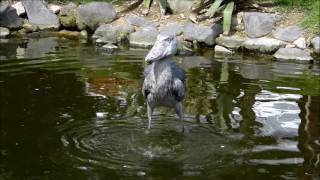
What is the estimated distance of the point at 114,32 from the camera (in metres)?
14.2

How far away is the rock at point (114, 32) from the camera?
14.0m

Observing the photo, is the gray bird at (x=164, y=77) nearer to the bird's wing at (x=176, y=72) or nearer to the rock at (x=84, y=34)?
the bird's wing at (x=176, y=72)

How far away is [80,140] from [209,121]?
Result: 5.61ft

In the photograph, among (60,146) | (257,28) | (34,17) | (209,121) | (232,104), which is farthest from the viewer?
(34,17)

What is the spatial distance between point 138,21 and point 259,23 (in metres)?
3.04

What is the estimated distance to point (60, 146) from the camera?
623 centimetres

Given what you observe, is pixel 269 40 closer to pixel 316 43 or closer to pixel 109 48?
pixel 316 43

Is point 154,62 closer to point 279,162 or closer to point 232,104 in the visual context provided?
point 279,162

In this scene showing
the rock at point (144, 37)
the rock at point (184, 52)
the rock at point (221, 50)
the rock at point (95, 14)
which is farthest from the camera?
the rock at point (95, 14)

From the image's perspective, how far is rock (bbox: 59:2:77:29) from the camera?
51.0 ft

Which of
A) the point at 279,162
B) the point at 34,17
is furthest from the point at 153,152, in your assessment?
the point at 34,17

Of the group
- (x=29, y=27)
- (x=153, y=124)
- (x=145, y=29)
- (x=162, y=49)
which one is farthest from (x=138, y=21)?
(x=162, y=49)

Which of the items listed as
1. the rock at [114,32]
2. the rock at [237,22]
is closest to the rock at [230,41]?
the rock at [237,22]

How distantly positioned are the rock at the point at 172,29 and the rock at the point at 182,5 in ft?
2.70
